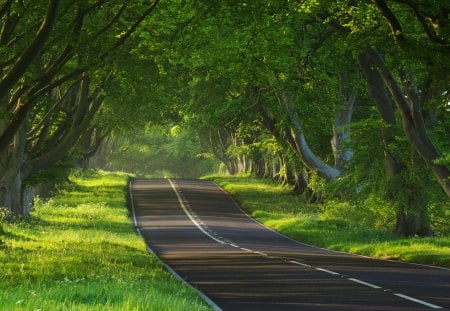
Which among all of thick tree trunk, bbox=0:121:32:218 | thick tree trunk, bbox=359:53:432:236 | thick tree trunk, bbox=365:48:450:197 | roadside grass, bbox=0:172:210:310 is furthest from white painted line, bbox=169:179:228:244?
thick tree trunk, bbox=365:48:450:197

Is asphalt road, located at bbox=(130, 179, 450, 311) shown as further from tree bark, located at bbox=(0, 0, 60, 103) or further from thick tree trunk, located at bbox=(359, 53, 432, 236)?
tree bark, located at bbox=(0, 0, 60, 103)

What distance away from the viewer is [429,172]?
2789 cm

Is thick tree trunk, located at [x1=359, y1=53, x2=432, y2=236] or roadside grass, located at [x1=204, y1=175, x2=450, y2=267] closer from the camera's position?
roadside grass, located at [x1=204, y1=175, x2=450, y2=267]

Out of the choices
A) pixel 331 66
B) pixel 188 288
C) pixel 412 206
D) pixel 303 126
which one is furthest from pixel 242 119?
pixel 188 288

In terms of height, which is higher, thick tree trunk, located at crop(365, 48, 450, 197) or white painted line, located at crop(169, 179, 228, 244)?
thick tree trunk, located at crop(365, 48, 450, 197)

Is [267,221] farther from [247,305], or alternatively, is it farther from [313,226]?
[247,305]

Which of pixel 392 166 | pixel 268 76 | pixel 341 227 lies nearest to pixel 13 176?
pixel 268 76

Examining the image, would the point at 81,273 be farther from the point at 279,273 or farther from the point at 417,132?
the point at 417,132

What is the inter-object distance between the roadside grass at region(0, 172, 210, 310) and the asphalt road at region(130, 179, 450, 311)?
0.99m

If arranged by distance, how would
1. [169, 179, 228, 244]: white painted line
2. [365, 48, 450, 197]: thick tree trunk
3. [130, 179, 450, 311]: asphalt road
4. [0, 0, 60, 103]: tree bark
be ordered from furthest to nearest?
[169, 179, 228, 244]: white painted line < [365, 48, 450, 197]: thick tree trunk < [0, 0, 60, 103]: tree bark < [130, 179, 450, 311]: asphalt road

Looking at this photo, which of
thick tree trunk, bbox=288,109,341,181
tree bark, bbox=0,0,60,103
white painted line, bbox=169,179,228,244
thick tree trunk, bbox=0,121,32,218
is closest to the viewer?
tree bark, bbox=0,0,60,103

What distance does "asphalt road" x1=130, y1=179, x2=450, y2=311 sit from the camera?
1314 centimetres

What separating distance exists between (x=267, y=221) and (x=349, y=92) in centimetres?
775

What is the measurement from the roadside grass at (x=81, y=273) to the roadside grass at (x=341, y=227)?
7.29 m
